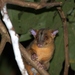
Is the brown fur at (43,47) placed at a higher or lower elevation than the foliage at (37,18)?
lower

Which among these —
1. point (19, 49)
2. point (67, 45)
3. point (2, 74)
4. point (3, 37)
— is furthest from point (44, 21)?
point (2, 74)

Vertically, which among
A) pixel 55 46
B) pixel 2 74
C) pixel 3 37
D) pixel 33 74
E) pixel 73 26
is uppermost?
pixel 3 37

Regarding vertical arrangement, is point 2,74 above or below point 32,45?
below

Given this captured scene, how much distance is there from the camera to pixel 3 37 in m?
1.89

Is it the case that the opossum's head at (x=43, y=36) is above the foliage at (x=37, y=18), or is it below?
below

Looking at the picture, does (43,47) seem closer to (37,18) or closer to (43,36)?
(43,36)

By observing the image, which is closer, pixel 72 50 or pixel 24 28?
pixel 24 28

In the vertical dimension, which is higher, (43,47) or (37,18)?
(37,18)

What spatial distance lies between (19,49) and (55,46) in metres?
0.69

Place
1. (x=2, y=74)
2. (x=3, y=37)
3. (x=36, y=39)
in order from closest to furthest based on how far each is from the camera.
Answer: (x=3, y=37)
(x=36, y=39)
(x=2, y=74)

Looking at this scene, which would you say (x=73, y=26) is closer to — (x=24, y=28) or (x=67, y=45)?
(x=67, y=45)

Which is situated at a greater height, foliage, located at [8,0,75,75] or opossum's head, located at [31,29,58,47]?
foliage, located at [8,0,75,75]

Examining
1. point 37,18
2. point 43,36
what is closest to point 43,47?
point 43,36

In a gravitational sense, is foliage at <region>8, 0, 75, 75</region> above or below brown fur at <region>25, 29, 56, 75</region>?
above
